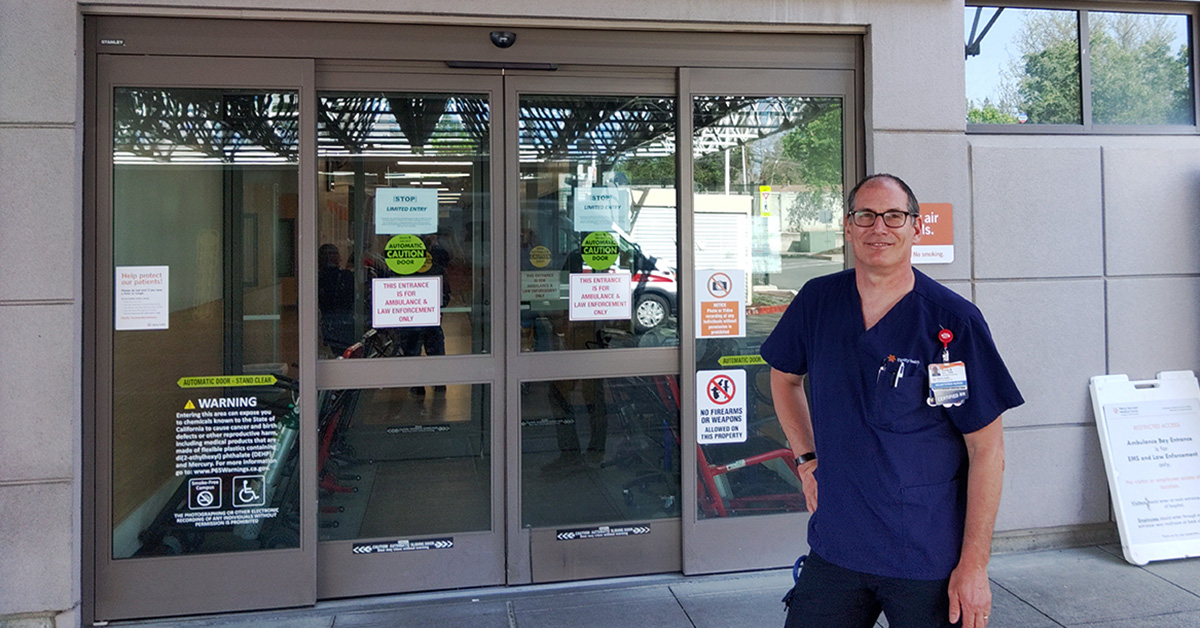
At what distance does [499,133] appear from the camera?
4.38 metres

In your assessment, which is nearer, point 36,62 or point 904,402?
point 904,402

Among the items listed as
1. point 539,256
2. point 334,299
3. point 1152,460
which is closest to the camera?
point 334,299

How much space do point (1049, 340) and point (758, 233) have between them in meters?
1.76

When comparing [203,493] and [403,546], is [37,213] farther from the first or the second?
[403,546]

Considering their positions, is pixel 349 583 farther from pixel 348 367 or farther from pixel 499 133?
pixel 499 133

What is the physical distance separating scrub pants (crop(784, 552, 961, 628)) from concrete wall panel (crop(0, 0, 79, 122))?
12.0 feet

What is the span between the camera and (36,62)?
387 centimetres

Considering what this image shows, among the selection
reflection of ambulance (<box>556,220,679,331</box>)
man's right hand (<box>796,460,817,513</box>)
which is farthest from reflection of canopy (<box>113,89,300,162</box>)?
man's right hand (<box>796,460,817,513</box>)

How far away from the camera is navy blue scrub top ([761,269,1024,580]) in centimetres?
224

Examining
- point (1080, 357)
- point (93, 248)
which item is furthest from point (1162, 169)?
point (93, 248)

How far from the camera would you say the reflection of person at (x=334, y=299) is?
4.24 metres

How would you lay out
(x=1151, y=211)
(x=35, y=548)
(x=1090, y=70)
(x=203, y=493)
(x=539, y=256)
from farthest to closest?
(x=1090, y=70) < (x=1151, y=211) < (x=539, y=256) < (x=203, y=493) < (x=35, y=548)

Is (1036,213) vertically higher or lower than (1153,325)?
higher

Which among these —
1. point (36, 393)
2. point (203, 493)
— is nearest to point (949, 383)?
point (203, 493)
